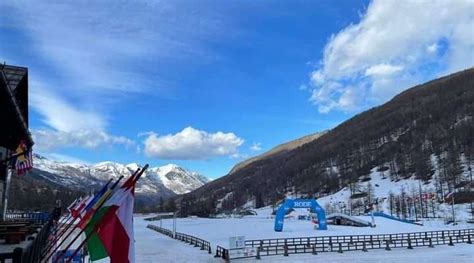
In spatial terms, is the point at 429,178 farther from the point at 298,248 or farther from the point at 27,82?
the point at 27,82

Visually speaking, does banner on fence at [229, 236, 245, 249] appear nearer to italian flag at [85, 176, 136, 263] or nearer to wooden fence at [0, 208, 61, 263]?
italian flag at [85, 176, 136, 263]

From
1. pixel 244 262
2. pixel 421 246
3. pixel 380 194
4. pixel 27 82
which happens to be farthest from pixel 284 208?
pixel 380 194

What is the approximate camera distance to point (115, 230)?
11758mm

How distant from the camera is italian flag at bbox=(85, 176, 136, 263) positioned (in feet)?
38.3

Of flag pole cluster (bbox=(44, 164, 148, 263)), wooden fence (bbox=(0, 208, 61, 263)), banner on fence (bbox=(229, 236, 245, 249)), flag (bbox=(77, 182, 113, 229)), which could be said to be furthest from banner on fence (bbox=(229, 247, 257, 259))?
wooden fence (bbox=(0, 208, 61, 263))

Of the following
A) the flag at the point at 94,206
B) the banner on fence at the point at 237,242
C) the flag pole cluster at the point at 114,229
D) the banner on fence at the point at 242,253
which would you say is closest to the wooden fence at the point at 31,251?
the flag pole cluster at the point at 114,229

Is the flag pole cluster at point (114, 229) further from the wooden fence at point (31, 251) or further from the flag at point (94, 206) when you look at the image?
the wooden fence at point (31, 251)

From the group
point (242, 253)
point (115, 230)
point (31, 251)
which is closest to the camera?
point (31, 251)

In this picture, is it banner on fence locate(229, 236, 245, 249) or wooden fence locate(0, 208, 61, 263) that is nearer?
wooden fence locate(0, 208, 61, 263)

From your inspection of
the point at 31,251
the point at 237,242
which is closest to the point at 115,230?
the point at 31,251

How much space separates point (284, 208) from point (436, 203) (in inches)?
3658

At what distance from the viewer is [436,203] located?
154m

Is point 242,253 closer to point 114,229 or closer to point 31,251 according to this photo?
point 114,229

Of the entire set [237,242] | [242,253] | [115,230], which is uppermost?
[115,230]
